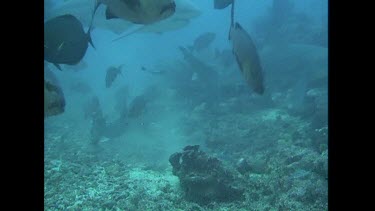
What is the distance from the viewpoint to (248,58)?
2920 mm

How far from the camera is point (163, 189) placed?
237 inches

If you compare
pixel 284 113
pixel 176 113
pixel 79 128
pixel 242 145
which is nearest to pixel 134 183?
pixel 242 145

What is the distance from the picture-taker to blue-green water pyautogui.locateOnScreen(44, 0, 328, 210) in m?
5.56

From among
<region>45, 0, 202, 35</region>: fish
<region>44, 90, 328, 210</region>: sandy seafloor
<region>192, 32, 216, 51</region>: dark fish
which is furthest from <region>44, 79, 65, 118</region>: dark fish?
<region>192, 32, 216, 51</region>: dark fish

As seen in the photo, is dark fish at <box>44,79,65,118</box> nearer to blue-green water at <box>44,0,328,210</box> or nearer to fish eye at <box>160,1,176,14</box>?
fish eye at <box>160,1,176,14</box>

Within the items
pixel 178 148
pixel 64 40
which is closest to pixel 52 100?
pixel 64 40

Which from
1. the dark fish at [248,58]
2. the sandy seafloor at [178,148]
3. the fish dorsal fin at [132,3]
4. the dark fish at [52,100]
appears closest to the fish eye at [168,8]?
the fish dorsal fin at [132,3]

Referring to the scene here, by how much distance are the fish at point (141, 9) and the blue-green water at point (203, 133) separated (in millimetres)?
1111

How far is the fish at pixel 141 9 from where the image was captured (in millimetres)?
2648

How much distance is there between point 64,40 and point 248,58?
1681 mm

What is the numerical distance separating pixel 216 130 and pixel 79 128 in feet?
20.9

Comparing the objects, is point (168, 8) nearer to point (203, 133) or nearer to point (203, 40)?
point (203, 133)
